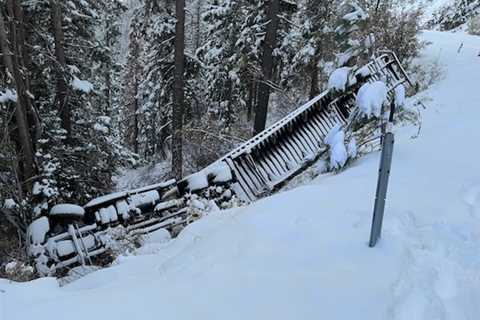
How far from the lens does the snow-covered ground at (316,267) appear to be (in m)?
2.16

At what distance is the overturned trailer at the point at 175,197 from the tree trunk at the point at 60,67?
14.9 ft

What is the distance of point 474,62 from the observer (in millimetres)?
9359

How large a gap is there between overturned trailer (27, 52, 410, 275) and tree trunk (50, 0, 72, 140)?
456 centimetres

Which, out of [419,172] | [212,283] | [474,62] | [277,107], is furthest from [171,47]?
[212,283]

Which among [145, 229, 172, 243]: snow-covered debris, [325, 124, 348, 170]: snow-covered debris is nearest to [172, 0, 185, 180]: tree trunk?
[145, 229, 172, 243]: snow-covered debris

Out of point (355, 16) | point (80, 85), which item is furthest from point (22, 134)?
point (355, 16)

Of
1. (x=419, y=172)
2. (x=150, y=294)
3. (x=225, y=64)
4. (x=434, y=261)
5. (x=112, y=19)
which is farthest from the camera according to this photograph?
(x=112, y=19)

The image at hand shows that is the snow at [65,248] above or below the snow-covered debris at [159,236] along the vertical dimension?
above

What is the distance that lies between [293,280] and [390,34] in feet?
29.6

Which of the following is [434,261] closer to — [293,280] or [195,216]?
[293,280]

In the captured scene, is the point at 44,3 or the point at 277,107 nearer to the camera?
the point at 44,3

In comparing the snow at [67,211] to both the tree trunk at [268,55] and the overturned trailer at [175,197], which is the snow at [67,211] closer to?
the overturned trailer at [175,197]

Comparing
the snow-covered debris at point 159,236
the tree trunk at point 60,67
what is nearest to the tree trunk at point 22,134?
the tree trunk at point 60,67

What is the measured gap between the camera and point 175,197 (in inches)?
232
